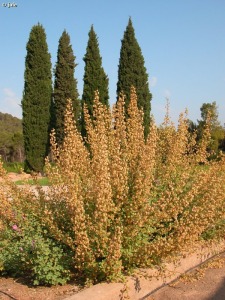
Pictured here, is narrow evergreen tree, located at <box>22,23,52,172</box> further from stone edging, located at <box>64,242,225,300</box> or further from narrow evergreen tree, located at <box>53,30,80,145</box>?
stone edging, located at <box>64,242,225,300</box>

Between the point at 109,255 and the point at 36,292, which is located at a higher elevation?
the point at 109,255

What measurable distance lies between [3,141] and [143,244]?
33868 millimetres

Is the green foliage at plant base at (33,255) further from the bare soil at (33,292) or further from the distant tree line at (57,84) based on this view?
the distant tree line at (57,84)

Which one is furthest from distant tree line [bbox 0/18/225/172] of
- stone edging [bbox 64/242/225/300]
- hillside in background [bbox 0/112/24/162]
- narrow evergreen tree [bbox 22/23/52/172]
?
stone edging [bbox 64/242/225/300]

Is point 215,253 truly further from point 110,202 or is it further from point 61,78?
point 61,78

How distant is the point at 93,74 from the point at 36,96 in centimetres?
313

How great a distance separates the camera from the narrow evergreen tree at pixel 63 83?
68.9ft

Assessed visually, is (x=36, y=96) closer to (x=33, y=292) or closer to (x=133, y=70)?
(x=133, y=70)

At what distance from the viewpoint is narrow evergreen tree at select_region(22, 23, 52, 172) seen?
66.6ft

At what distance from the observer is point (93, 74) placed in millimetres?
19891

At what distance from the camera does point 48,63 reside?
20656 millimetres

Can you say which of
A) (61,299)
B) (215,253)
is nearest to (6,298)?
(61,299)

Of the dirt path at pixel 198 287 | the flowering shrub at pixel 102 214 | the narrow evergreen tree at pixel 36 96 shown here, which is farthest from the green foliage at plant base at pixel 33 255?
the narrow evergreen tree at pixel 36 96

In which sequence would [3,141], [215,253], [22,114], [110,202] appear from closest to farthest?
[110,202]
[215,253]
[22,114]
[3,141]
